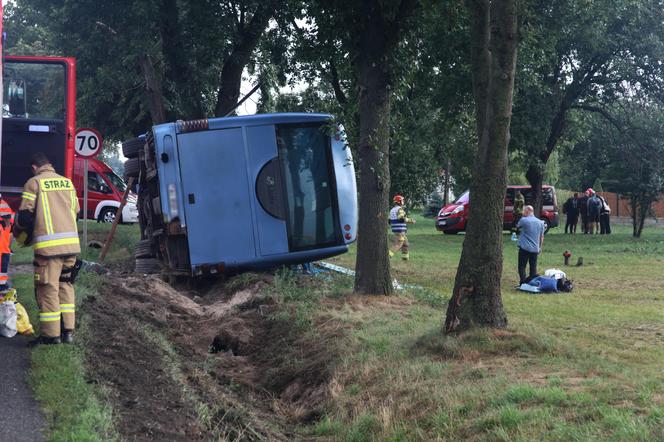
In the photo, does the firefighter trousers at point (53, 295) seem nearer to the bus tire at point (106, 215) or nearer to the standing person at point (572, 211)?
the bus tire at point (106, 215)

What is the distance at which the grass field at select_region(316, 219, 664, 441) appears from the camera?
21.3ft

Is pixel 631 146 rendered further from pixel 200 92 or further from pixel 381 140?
pixel 381 140

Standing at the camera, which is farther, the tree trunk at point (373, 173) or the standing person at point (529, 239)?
the standing person at point (529, 239)

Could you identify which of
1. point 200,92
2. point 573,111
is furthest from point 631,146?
point 200,92

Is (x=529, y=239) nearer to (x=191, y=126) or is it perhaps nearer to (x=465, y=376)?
(x=191, y=126)

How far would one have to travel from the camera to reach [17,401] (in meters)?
6.57

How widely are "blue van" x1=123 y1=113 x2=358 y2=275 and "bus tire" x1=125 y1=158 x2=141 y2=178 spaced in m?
2.21

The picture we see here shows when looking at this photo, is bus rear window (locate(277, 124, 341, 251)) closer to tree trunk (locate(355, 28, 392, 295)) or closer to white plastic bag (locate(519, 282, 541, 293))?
tree trunk (locate(355, 28, 392, 295))

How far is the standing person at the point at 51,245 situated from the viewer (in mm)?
8523

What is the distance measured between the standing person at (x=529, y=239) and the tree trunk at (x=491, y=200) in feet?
23.9

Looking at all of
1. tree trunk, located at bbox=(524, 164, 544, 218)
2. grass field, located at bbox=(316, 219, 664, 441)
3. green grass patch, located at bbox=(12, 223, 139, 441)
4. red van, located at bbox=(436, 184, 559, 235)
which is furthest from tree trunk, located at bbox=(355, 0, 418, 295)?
tree trunk, located at bbox=(524, 164, 544, 218)

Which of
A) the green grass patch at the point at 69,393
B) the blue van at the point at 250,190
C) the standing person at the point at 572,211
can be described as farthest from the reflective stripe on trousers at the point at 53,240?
the standing person at the point at 572,211

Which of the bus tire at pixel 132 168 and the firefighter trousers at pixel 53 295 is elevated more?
the bus tire at pixel 132 168

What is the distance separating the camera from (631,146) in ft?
110
